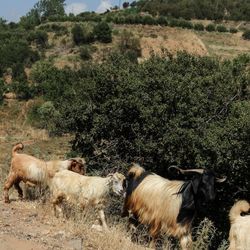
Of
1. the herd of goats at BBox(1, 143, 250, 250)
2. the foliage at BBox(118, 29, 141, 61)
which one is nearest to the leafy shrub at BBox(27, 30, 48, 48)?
the foliage at BBox(118, 29, 141, 61)

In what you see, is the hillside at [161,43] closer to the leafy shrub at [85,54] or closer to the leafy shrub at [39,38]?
the leafy shrub at [85,54]

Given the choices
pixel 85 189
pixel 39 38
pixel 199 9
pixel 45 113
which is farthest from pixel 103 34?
pixel 85 189

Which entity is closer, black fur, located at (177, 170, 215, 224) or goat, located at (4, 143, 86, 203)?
black fur, located at (177, 170, 215, 224)

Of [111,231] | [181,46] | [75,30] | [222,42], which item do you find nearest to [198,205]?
[111,231]

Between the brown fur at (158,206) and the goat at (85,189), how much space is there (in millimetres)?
452

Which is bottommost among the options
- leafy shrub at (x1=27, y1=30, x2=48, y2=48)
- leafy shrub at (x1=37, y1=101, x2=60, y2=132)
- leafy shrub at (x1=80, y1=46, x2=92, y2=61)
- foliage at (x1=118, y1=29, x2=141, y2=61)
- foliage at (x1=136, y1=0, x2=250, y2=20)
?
leafy shrub at (x1=37, y1=101, x2=60, y2=132)

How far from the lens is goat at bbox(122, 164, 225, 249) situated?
832 centimetres

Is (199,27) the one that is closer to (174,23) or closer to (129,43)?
(174,23)

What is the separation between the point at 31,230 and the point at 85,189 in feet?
4.98

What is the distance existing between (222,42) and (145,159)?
6469 centimetres

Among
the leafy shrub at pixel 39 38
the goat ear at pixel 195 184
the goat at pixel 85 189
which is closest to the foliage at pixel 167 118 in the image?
the goat ear at pixel 195 184

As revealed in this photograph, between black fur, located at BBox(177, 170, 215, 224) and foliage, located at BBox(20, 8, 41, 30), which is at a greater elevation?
foliage, located at BBox(20, 8, 41, 30)

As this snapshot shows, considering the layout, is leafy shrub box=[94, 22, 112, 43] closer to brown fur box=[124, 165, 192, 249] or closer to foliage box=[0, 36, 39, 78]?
foliage box=[0, 36, 39, 78]

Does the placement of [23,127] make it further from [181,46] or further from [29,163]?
[181,46]
